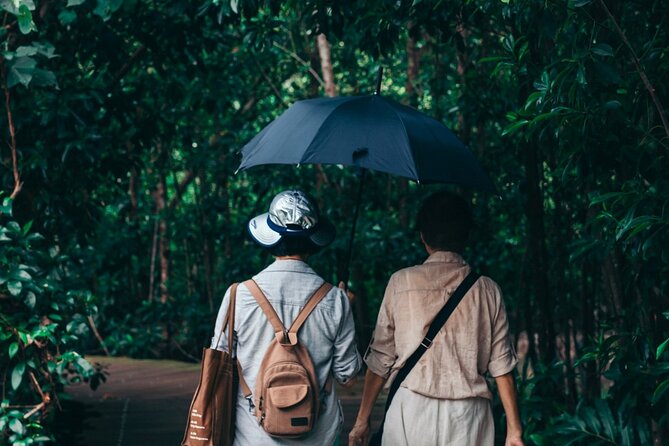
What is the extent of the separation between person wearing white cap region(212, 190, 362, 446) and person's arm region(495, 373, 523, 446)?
551mm

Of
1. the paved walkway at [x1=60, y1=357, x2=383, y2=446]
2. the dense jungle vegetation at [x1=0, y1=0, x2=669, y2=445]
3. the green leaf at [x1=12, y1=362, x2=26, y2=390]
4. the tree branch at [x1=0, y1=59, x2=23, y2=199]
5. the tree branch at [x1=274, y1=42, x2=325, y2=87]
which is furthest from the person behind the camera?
the tree branch at [x1=274, y1=42, x2=325, y2=87]

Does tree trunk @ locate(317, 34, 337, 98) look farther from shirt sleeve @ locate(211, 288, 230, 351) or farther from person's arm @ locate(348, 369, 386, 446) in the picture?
shirt sleeve @ locate(211, 288, 230, 351)

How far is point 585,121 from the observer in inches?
181

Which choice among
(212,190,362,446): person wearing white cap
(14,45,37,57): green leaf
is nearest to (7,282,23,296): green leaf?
(14,45,37,57): green leaf

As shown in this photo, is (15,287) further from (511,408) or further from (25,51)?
(511,408)

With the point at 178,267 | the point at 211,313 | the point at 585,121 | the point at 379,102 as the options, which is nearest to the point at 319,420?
the point at 379,102

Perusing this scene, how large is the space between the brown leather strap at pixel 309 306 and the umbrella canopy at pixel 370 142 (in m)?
0.52

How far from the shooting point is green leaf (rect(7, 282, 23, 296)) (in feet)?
18.7

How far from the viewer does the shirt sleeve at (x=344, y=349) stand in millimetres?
3975

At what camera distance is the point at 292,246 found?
13.0 ft

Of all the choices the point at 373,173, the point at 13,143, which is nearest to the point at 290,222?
the point at 13,143

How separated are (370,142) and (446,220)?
50 cm

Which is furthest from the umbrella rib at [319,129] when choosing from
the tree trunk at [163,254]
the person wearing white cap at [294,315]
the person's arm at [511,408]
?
the tree trunk at [163,254]

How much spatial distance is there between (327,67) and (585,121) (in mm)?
7004
